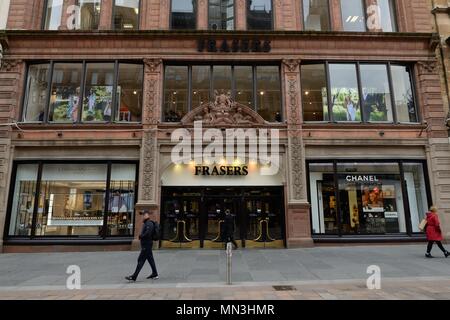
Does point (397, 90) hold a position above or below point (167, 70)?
below

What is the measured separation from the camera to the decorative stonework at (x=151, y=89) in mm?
15703

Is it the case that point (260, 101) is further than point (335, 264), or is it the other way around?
point (260, 101)

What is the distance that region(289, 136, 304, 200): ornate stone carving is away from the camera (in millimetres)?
15000

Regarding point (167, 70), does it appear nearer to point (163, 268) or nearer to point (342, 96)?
point (342, 96)

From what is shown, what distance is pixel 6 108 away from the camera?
51.2ft

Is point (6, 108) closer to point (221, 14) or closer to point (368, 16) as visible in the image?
point (221, 14)

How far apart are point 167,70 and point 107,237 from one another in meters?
9.47

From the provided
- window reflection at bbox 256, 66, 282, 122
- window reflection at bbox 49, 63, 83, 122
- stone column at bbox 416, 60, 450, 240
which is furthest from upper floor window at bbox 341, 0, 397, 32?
window reflection at bbox 49, 63, 83, 122

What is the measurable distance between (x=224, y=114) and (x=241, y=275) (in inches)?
355

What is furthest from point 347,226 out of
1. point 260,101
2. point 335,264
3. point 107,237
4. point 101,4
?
point 101,4

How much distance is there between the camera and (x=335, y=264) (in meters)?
10.4

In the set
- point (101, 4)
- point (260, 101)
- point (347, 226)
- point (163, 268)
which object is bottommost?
point (163, 268)

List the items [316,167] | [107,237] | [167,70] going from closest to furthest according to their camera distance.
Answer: [107,237] → [316,167] → [167,70]

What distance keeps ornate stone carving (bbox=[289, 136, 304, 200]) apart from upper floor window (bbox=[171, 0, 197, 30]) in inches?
350
